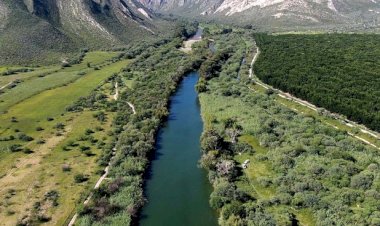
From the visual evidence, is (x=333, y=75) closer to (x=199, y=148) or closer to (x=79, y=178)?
(x=199, y=148)

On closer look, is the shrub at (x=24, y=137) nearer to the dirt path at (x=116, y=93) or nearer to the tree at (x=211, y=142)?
the dirt path at (x=116, y=93)

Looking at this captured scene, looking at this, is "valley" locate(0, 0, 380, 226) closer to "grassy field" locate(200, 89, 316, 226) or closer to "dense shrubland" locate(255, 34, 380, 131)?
"grassy field" locate(200, 89, 316, 226)

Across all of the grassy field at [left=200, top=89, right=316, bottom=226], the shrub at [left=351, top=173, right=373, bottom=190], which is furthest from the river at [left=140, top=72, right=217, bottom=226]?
the shrub at [left=351, top=173, right=373, bottom=190]

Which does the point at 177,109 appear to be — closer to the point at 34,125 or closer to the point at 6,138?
the point at 34,125

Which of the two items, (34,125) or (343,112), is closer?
(343,112)

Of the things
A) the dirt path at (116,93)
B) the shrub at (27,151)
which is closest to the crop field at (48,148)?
the shrub at (27,151)

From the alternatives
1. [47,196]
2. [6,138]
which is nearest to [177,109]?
[6,138]

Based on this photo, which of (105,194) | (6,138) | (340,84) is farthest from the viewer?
(340,84)

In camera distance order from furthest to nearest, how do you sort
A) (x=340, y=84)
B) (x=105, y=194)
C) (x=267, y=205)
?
(x=340, y=84)
(x=105, y=194)
(x=267, y=205)
